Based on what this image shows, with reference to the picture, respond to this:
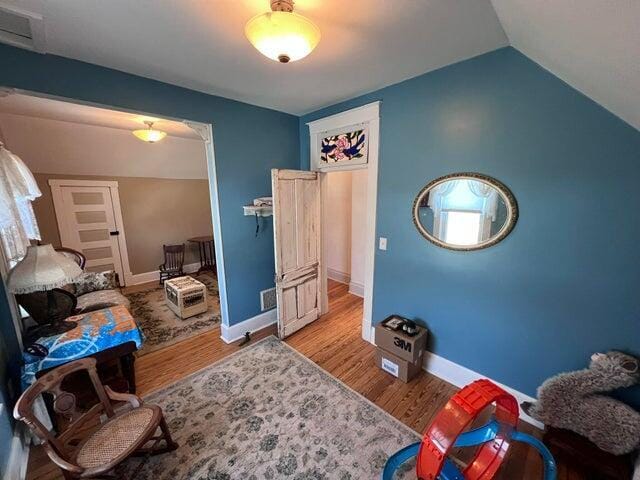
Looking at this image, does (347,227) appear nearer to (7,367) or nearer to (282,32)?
(282,32)

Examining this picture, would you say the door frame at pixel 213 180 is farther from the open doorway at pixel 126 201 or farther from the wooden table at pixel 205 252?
the wooden table at pixel 205 252

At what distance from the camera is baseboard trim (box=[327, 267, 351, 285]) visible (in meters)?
4.45

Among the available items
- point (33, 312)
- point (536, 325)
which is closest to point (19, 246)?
point (33, 312)

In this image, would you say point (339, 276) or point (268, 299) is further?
point (339, 276)

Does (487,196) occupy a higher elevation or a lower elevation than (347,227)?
higher

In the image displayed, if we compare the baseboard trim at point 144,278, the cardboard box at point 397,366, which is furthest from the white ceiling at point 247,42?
the baseboard trim at point 144,278

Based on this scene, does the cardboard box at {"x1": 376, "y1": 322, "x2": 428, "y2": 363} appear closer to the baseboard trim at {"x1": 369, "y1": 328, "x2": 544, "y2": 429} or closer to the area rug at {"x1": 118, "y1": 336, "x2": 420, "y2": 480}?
the baseboard trim at {"x1": 369, "y1": 328, "x2": 544, "y2": 429}

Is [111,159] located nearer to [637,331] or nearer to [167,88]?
[167,88]

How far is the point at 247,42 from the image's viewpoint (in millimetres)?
1553

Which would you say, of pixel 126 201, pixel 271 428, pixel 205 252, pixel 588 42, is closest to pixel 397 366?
pixel 271 428

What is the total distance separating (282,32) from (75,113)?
3.14 m

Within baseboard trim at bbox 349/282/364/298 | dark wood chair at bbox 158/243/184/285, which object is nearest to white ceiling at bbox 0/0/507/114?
baseboard trim at bbox 349/282/364/298

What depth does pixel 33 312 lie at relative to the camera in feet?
5.89

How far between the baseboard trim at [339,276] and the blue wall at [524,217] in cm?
213
